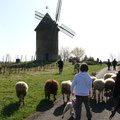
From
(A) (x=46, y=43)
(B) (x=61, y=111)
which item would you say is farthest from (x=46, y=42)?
(B) (x=61, y=111)

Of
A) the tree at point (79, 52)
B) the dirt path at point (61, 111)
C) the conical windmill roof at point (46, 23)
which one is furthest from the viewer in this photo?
the tree at point (79, 52)

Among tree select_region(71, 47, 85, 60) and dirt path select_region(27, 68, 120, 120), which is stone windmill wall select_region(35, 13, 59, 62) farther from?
tree select_region(71, 47, 85, 60)

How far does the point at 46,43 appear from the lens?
44.4 m

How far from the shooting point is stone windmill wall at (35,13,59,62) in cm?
4400

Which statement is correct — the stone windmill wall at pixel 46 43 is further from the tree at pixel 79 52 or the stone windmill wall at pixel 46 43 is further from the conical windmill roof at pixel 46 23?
the tree at pixel 79 52

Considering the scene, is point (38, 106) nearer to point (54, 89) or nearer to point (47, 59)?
point (54, 89)

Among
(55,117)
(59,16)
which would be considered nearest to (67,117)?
(55,117)

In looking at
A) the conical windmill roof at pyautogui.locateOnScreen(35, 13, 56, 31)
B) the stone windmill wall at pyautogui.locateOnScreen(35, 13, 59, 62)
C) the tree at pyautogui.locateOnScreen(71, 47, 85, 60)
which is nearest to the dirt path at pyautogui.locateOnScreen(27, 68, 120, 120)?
the conical windmill roof at pyautogui.locateOnScreen(35, 13, 56, 31)

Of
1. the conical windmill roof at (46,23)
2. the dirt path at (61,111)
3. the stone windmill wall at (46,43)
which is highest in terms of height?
the conical windmill roof at (46,23)

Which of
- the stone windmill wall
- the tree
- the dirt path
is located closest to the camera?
the dirt path

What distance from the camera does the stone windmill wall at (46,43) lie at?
144 feet

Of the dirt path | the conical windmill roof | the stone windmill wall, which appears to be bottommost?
the dirt path

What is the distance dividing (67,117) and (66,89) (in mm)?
2050

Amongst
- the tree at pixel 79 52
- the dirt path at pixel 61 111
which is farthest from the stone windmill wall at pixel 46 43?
the tree at pixel 79 52
